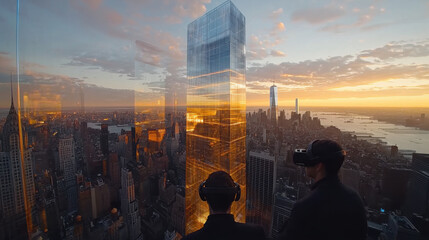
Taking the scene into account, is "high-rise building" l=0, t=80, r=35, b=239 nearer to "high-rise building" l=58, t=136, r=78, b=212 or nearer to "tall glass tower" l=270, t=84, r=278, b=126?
"high-rise building" l=58, t=136, r=78, b=212

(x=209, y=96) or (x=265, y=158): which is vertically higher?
(x=209, y=96)

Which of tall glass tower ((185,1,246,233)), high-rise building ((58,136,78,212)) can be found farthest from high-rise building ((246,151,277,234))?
high-rise building ((58,136,78,212))

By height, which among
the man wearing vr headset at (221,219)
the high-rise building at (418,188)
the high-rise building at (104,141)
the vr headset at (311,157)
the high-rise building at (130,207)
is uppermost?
the vr headset at (311,157)

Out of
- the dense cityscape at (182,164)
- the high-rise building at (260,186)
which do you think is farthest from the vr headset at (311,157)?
the high-rise building at (260,186)

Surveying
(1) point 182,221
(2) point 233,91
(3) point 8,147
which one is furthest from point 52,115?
(1) point 182,221

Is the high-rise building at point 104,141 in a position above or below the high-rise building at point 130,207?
above

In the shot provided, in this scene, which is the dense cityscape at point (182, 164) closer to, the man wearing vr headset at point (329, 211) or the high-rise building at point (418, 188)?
the high-rise building at point (418, 188)

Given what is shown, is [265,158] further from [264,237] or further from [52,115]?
[52,115]
